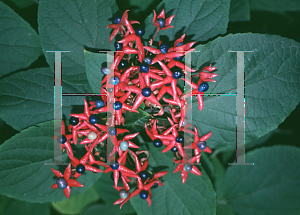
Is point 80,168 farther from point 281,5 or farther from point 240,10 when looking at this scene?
point 281,5

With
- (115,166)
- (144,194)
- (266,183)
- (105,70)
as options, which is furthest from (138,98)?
(266,183)

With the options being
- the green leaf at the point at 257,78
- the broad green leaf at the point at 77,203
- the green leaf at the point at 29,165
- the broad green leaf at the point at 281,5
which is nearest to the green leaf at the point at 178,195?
the green leaf at the point at 257,78

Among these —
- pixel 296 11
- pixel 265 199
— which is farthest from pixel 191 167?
pixel 296 11

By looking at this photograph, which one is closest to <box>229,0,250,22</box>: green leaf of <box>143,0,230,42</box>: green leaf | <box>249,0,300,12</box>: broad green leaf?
<box>249,0,300,12</box>: broad green leaf

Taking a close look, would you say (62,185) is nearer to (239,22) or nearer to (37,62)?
(37,62)

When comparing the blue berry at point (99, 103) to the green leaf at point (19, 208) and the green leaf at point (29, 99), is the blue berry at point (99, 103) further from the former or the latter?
the green leaf at point (19, 208)

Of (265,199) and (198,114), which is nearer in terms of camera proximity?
(198,114)

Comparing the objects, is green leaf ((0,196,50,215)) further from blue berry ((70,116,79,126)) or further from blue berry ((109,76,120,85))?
blue berry ((109,76,120,85))
